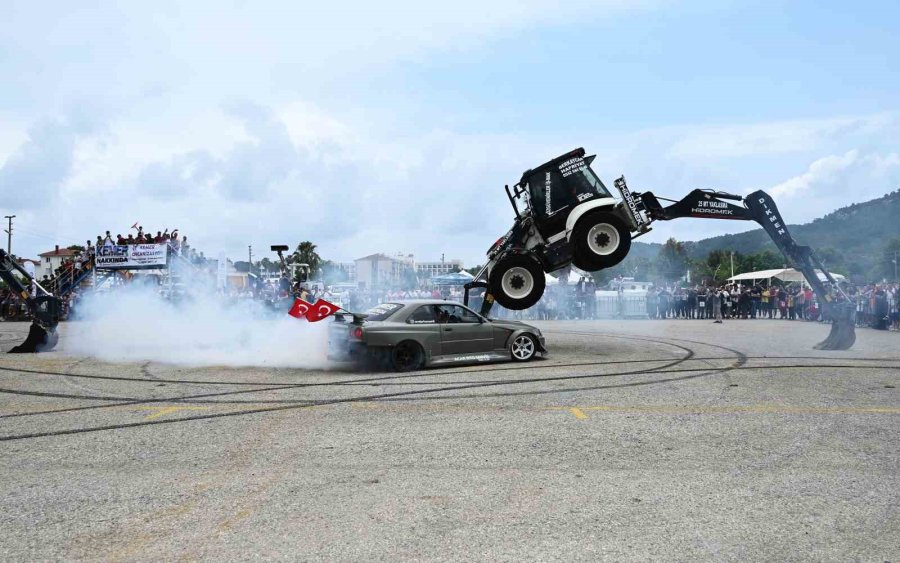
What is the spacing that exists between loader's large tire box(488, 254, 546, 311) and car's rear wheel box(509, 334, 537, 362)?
2.11 metres

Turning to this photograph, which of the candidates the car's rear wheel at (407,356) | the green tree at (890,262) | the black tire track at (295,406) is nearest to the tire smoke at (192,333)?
the car's rear wheel at (407,356)

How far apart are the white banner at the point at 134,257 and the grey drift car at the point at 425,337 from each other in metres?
15.7

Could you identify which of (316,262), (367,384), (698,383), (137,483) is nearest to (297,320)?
(367,384)

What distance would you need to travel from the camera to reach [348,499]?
480 cm

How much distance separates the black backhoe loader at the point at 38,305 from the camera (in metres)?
16.3

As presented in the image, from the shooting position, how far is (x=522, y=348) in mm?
13141

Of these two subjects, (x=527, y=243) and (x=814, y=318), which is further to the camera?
(x=814, y=318)

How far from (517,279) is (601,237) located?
2.10m

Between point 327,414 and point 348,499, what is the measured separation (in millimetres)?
3191

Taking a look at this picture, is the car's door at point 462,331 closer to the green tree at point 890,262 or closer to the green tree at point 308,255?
the green tree at point 890,262

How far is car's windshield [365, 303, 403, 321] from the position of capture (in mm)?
12148

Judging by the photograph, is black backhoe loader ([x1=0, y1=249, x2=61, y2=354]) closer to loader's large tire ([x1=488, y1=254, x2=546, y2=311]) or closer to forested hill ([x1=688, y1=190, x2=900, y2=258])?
loader's large tire ([x1=488, y1=254, x2=546, y2=311])

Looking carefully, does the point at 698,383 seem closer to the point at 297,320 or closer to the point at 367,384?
the point at 367,384

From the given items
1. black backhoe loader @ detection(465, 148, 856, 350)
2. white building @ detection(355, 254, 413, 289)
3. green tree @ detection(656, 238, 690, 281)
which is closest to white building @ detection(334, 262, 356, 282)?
white building @ detection(355, 254, 413, 289)
